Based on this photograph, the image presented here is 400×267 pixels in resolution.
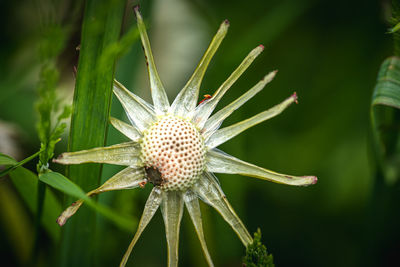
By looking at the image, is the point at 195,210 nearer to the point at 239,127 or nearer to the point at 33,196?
the point at 239,127

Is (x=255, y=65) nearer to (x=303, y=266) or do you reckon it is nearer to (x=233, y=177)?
(x=233, y=177)

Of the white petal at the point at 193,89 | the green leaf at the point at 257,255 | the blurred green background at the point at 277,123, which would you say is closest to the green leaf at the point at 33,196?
the blurred green background at the point at 277,123

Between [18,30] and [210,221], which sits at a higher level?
[18,30]

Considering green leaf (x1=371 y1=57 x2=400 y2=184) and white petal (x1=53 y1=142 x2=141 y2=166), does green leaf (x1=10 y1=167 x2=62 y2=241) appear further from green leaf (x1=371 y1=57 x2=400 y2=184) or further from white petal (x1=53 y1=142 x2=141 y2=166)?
green leaf (x1=371 y1=57 x2=400 y2=184)

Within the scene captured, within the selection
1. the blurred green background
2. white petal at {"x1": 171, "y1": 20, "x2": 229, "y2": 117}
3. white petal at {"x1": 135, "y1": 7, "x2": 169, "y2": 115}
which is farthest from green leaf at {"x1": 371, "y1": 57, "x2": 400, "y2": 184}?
white petal at {"x1": 135, "y1": 7, "x2": 169, "y2": 115}

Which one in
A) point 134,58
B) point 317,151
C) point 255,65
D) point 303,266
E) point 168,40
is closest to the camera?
point 134,58

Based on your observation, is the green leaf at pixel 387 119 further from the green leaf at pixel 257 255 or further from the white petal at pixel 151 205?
the white petal at pixel 151 205

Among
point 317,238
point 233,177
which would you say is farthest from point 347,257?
point 233,177
